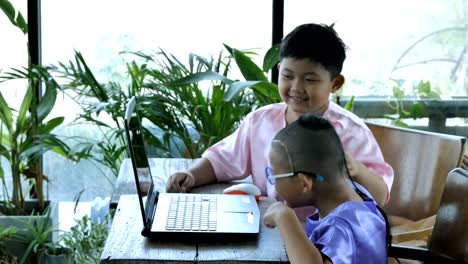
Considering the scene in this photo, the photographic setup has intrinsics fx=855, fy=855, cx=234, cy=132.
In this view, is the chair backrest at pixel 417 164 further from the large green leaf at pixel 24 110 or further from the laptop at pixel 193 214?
the large green leaf at pixel 24 110

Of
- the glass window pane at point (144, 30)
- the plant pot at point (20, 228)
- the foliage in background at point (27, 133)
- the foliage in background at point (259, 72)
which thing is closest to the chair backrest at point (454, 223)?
the foliage in background at point (259, 72)

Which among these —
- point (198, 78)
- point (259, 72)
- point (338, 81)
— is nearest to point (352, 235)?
point (338, 81)

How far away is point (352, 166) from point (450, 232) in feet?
Result: 0.88

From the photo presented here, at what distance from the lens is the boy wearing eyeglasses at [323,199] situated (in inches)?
65.6

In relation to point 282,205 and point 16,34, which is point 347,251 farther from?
point 16,34

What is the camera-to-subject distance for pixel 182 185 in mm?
2199

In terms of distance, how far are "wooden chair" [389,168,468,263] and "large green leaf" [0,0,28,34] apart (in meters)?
1.82

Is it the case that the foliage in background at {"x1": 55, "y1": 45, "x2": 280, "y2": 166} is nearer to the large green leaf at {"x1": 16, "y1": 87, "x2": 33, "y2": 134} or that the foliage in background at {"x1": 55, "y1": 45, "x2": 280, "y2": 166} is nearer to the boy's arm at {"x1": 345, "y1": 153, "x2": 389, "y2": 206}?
the large green leaf at {"x1": 16, "y1": 87, "x2": 33, "y2": 134}

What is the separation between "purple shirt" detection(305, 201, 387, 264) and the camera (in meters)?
1.64

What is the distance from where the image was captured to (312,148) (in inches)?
70.4

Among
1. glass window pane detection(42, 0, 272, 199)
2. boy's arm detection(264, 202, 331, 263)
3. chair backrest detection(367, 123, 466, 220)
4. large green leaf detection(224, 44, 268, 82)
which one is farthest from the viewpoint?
glass window pane detection(42, 0, 272, 199)

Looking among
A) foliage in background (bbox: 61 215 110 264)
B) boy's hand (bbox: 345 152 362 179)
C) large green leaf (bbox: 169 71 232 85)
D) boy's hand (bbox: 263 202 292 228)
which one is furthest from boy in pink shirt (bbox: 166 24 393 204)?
foliage in background (bbox: 61 215 110 264)

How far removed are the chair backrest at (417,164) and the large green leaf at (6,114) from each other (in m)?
1.41

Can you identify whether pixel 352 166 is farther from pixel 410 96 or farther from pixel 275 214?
pixel 410 96
